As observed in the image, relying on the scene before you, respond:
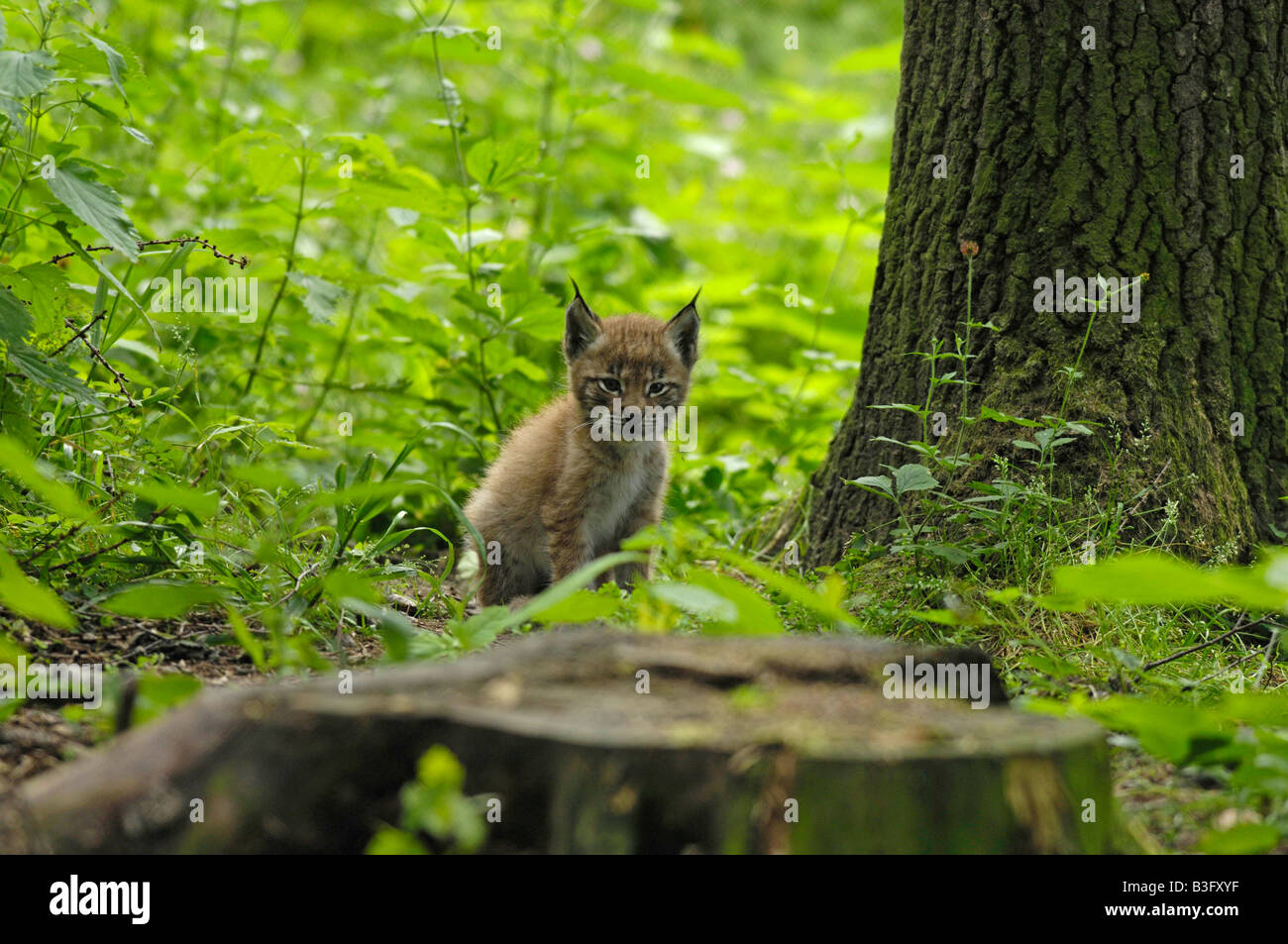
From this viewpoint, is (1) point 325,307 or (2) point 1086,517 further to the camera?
(1) point 325,307

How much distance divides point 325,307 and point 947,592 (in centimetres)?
286

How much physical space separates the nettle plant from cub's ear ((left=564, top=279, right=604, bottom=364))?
1596 mm

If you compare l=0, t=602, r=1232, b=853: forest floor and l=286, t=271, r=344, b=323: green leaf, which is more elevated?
l=286, t=271, r=344, b=323: green leaf

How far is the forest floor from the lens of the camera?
250 cm

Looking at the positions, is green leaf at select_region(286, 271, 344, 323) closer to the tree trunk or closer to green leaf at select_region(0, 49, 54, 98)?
green leaf at select_region(0, 49, 54, 98)

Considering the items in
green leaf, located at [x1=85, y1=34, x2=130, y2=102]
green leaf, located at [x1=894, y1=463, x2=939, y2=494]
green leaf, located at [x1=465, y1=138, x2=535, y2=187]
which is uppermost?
green leaf, located at [x1=465, y1=138, x2=535, y2=187]

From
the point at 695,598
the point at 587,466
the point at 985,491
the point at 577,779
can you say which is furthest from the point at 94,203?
the point at 985,491

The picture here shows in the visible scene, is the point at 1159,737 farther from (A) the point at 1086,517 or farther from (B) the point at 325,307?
(B) the point at 325,307

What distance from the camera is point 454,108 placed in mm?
5578

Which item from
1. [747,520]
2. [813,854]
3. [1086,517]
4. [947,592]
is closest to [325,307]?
[747,520]

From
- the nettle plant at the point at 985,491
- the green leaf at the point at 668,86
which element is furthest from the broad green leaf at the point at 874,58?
the nettle plant at the point at 985,491

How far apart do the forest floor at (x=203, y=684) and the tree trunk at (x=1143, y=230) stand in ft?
4.40

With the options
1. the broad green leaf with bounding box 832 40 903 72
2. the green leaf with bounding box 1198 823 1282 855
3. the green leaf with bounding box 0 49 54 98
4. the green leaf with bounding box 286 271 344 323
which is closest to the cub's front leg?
the green leaf with bounding box 286 271 344 323

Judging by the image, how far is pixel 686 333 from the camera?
521 cm
